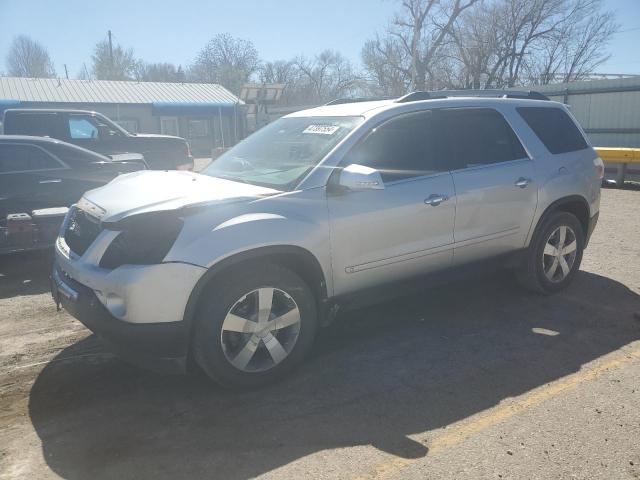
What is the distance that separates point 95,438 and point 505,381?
251cm

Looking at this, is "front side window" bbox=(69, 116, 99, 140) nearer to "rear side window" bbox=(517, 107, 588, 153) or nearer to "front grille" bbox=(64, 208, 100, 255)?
"front grille" bbox=(64, 208, 100, 255)

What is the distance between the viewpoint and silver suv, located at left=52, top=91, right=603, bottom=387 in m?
3.06

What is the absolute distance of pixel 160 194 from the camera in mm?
3430

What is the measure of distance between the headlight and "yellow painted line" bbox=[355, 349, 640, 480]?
1627mm

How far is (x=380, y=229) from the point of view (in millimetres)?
3768

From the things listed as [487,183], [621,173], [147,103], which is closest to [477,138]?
[487,183]

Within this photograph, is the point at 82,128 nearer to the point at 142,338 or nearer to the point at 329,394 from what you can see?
the point at 142,338

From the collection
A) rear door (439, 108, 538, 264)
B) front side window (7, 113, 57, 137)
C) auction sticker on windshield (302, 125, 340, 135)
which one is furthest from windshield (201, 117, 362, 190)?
front side window (7, 113, 57, 137)

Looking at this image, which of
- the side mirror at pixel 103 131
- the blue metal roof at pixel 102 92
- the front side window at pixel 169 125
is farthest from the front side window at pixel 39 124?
the front side window at pixel 169 125

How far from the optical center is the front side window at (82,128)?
1111 centimetres

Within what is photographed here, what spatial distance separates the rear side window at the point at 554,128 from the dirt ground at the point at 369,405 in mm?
1543

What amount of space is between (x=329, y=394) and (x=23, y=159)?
18.5ft

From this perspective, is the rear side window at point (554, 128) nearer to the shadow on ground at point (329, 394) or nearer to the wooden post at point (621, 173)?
the shadow on ground at point (329, 394)

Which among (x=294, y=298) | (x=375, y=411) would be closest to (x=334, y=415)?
(x=375, y=411)
